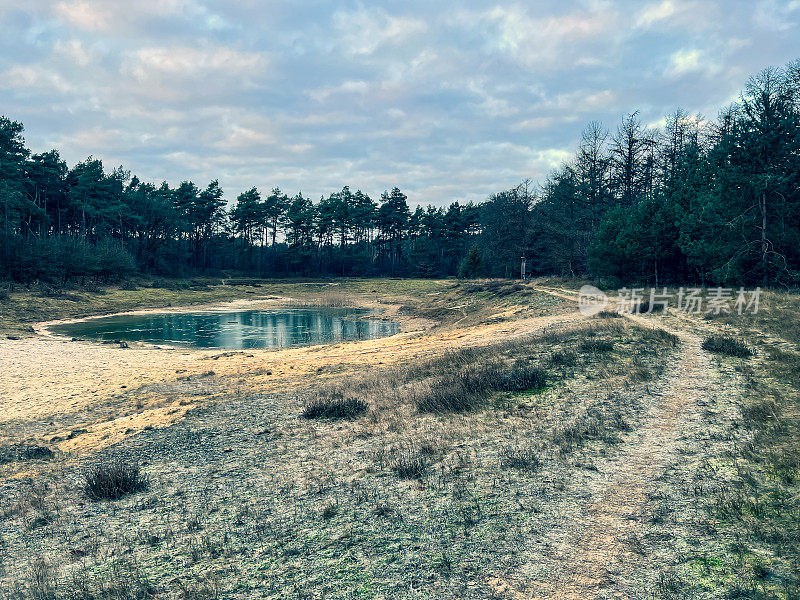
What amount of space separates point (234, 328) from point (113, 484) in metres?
33.3

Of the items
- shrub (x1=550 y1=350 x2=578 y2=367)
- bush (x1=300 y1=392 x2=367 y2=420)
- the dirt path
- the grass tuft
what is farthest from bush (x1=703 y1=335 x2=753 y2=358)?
bush (x1=300 y1=392 x2=367 y2=420)

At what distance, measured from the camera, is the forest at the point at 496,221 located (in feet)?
95.0

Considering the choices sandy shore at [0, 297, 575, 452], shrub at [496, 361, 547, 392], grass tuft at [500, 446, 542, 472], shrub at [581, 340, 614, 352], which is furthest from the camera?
shrub at [581, 340, 614, 352]

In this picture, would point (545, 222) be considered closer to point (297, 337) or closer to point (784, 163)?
point (784, 163)

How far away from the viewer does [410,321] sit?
1783 inches

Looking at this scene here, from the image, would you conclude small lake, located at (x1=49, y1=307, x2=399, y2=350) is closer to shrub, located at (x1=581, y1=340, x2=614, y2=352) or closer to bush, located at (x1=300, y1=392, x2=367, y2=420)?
bush, located at (x1=300, y1=392, x2=367, y2=420)

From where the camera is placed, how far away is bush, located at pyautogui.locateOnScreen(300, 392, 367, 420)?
11766mm

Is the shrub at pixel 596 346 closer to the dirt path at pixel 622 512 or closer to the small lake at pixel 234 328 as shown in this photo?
the dirt path at pixel 622 512

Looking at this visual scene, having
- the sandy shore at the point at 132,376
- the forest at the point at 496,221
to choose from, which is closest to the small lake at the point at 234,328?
the sandy shore at the point at 132,376

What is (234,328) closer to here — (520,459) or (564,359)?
(564,359)

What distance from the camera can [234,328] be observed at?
40.2 meters

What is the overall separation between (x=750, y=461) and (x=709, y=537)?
8.92 feet

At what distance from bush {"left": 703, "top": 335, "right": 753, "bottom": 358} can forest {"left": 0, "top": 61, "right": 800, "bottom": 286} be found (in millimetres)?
14296

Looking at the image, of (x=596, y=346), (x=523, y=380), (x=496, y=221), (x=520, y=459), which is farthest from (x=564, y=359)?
(x=496, y=221)
